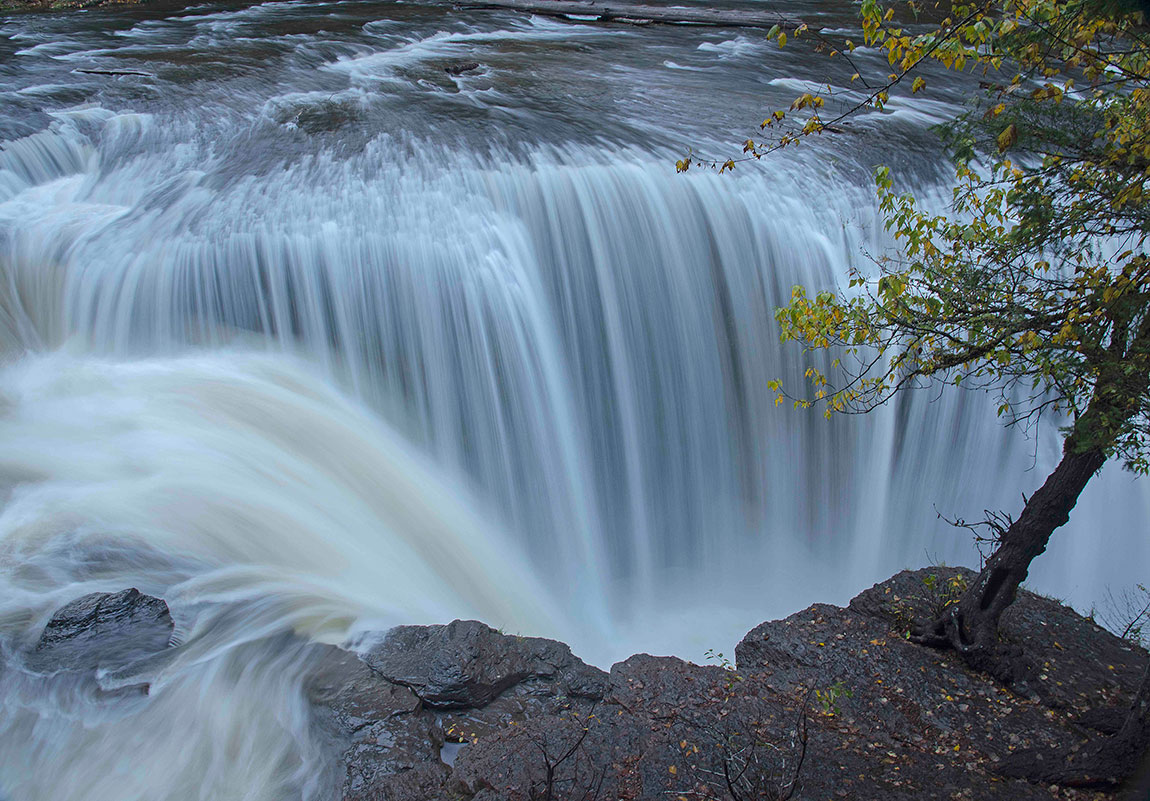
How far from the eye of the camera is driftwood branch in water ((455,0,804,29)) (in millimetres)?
14297

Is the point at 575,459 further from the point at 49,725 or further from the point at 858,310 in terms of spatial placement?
the point at 49,725

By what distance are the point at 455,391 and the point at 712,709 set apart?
3.67 metres

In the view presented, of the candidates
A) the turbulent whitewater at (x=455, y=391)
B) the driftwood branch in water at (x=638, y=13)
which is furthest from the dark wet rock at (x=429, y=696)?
the driftwood branch in water at (x=638, y=13)

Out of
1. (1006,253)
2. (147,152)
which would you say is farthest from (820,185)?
(147,152)

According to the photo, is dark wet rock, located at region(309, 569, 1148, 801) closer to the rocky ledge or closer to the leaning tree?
the rocky ledge

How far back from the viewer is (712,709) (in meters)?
4.50

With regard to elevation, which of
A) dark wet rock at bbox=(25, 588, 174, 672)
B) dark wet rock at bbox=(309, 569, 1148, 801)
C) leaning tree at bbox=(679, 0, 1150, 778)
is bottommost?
dark wet rock at bbox=(309, 569, 1148, 801)

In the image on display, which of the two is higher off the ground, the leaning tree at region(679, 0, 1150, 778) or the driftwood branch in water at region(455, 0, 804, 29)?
the driftwood branch in water at region(455, 0, 804, 29)

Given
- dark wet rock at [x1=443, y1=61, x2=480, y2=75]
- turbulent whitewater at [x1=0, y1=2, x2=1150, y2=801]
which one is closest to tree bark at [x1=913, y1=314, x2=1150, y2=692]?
turbulent whitewater at [x1=0, y1=2, x2=1150, y2=801]

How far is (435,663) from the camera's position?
4824 millimetres

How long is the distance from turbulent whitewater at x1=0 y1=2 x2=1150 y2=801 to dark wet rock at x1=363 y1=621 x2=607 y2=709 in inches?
19.6

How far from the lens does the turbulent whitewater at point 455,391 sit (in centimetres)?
592

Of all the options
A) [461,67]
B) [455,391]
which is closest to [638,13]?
[461,67]

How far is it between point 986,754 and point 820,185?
5.69 meters
